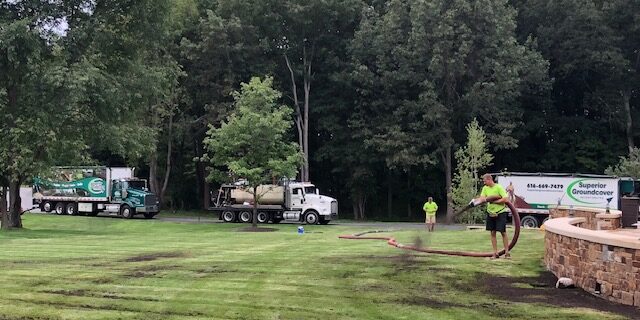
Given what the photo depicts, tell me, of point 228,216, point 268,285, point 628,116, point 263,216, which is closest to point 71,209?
point 228,216

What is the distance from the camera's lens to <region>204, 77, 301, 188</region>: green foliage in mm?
31172

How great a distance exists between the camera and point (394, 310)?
8.05 m

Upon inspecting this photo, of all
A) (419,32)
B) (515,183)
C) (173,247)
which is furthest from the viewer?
(419,32)

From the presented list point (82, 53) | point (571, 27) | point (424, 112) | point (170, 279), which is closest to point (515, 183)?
point (424, 112)

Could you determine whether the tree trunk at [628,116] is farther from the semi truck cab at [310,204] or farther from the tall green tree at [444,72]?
the semi truck cab at [310,204]

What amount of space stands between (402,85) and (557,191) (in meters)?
15.4

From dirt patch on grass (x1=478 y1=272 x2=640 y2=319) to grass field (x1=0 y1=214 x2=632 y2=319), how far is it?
0.07 m

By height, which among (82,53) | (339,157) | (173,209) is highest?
(82,53)

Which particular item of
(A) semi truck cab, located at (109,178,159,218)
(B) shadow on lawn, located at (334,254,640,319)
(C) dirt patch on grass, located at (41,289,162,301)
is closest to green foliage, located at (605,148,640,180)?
(B) shadow on lawn, located at (334,254,640,319)

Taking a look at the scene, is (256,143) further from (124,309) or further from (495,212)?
(124,309)

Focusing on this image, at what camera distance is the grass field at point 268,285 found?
7.97 m

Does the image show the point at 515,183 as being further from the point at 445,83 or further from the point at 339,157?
the point at 339,157

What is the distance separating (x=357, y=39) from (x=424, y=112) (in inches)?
296

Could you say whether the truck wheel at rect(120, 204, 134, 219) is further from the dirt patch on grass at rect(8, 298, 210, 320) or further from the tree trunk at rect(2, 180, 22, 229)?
the dirt patch on grass at rect(8, 298, 210, 320)
